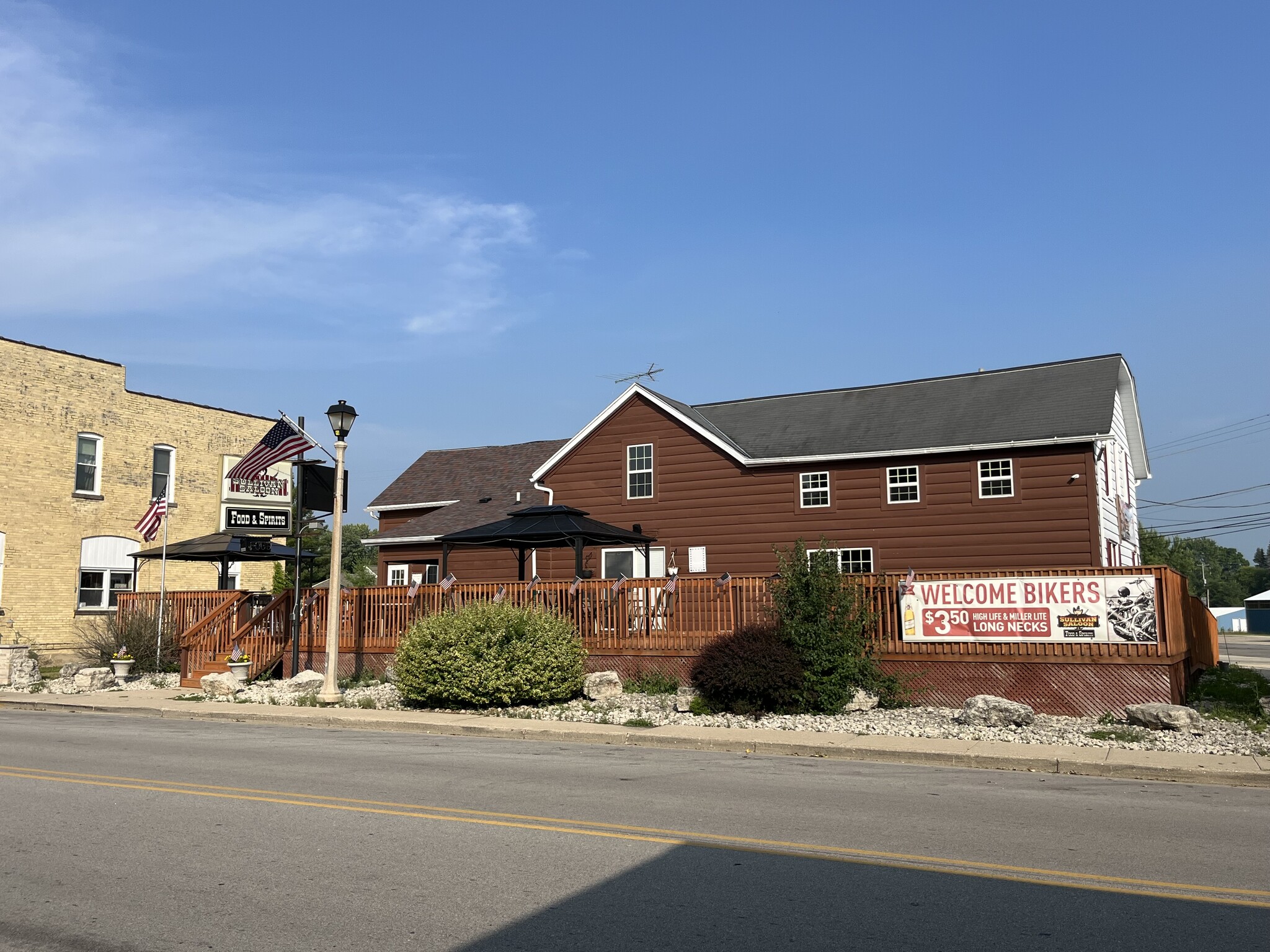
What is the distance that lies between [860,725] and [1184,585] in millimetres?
10303

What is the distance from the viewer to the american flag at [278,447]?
896 inches

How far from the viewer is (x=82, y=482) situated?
35719 millimetres

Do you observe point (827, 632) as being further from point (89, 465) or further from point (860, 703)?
point (89, 465)

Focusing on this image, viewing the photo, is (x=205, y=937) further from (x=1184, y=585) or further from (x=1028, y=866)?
(x=1184, y=585)

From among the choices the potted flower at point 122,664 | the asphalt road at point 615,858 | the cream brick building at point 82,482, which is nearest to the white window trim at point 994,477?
the asphalt road at point 615,858

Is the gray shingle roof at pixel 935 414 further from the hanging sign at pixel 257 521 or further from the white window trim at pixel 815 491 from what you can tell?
the hanging sign at pixel 257 521

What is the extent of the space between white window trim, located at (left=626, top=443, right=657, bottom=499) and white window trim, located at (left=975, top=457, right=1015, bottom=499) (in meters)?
8.93

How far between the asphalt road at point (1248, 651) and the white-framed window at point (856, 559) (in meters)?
14.1

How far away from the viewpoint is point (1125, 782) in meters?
11.7

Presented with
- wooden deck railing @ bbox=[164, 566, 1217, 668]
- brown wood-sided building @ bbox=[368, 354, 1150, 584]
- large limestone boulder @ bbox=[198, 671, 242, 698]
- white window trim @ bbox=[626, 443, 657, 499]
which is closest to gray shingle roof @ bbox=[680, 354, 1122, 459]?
brown wood-sided building @ bbox=[368, 354, 1150, 584]

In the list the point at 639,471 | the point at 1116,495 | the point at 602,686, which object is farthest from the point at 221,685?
the point at 1116,495

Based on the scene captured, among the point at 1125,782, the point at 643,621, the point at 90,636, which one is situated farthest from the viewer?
A: the point at 90,636

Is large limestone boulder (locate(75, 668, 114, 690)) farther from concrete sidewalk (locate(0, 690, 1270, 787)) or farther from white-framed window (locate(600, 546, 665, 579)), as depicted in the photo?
white-framed window (locate(600, 546, 665, 579))

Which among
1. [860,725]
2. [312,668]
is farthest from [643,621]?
[312,668]
